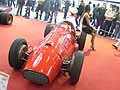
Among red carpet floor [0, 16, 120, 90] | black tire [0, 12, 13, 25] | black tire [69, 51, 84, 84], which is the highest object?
black tire [69, 51, 84, 84]

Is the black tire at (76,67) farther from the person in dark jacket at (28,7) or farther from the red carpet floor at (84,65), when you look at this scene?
the person in dark jacket at (28,7)

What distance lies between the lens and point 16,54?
4.29 m

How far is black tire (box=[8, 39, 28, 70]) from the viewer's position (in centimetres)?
429

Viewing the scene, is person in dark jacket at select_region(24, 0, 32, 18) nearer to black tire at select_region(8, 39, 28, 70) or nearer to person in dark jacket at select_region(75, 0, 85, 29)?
person in dark jacket at select_region(75, 0, 85, 29)

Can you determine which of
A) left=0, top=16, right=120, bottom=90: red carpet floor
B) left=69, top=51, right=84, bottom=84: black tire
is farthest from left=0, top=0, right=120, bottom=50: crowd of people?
left=69, top=51, right=84, bottom=84: black tire

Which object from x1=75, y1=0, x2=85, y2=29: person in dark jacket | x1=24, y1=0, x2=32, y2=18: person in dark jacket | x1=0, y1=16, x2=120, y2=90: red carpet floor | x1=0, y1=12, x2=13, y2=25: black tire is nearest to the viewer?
x1=0, y1=16, x2=120, y2=90: red carpet floor

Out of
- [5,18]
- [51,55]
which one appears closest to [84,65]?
[51,55]

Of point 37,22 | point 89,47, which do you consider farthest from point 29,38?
point 37,22

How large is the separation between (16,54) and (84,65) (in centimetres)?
183

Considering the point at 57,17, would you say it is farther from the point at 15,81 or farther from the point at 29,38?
the point at 15,81

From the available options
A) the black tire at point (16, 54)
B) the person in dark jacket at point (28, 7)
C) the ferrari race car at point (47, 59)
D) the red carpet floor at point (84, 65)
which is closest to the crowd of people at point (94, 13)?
the person in dark jacket at point (28, 7)

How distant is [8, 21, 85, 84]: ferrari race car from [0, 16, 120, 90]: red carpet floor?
23 centimetres

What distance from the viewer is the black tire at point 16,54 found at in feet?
14.1

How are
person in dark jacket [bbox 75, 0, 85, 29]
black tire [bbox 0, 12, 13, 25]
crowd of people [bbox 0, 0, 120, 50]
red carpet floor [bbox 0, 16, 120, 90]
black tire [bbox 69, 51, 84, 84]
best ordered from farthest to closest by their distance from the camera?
person in dark jacket [bbox 75, 0, 85, 29], crowd of people [bbox 0, 0, 120, 50], black tire [bbox 0, 12, 13, 25], red carpet floor [bbox 0, 16, 120, 90], black tire [bbox 69, 51, 84, 84]
